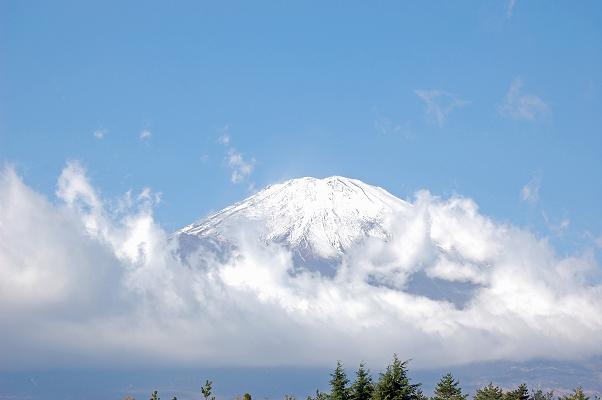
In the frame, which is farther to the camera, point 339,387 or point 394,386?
point 339,387

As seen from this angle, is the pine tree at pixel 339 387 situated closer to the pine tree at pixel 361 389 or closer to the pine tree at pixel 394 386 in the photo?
the pine tree at pixel 361 389

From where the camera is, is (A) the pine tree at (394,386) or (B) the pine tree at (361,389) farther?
(B) the pine tree at (361,389)

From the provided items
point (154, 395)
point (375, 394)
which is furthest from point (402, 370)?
point (154, 395)

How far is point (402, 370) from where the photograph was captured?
2216 inches

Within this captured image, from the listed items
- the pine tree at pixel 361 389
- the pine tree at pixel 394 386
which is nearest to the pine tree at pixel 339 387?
the pine tree at pixel 361 389

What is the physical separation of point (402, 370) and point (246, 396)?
17.8 m

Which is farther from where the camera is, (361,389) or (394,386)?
(361,389)

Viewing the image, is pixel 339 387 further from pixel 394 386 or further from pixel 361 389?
pixel 394 386

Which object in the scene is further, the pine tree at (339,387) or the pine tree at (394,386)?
the pine tree at (339,387)

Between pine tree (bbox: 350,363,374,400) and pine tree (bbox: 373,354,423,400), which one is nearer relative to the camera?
pine tree (bbox: 373,354,423,400)

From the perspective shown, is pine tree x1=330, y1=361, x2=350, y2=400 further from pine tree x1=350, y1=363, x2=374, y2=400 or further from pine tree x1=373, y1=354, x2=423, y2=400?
pine tree x1=373, y1=354, x2=423, y2=400

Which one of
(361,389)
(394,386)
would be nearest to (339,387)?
(361,389)

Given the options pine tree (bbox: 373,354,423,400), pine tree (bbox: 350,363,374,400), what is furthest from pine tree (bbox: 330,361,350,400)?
pine tree (bbox: 373,354,423,400)

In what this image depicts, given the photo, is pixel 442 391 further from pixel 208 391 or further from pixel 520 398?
pixel 208 391
